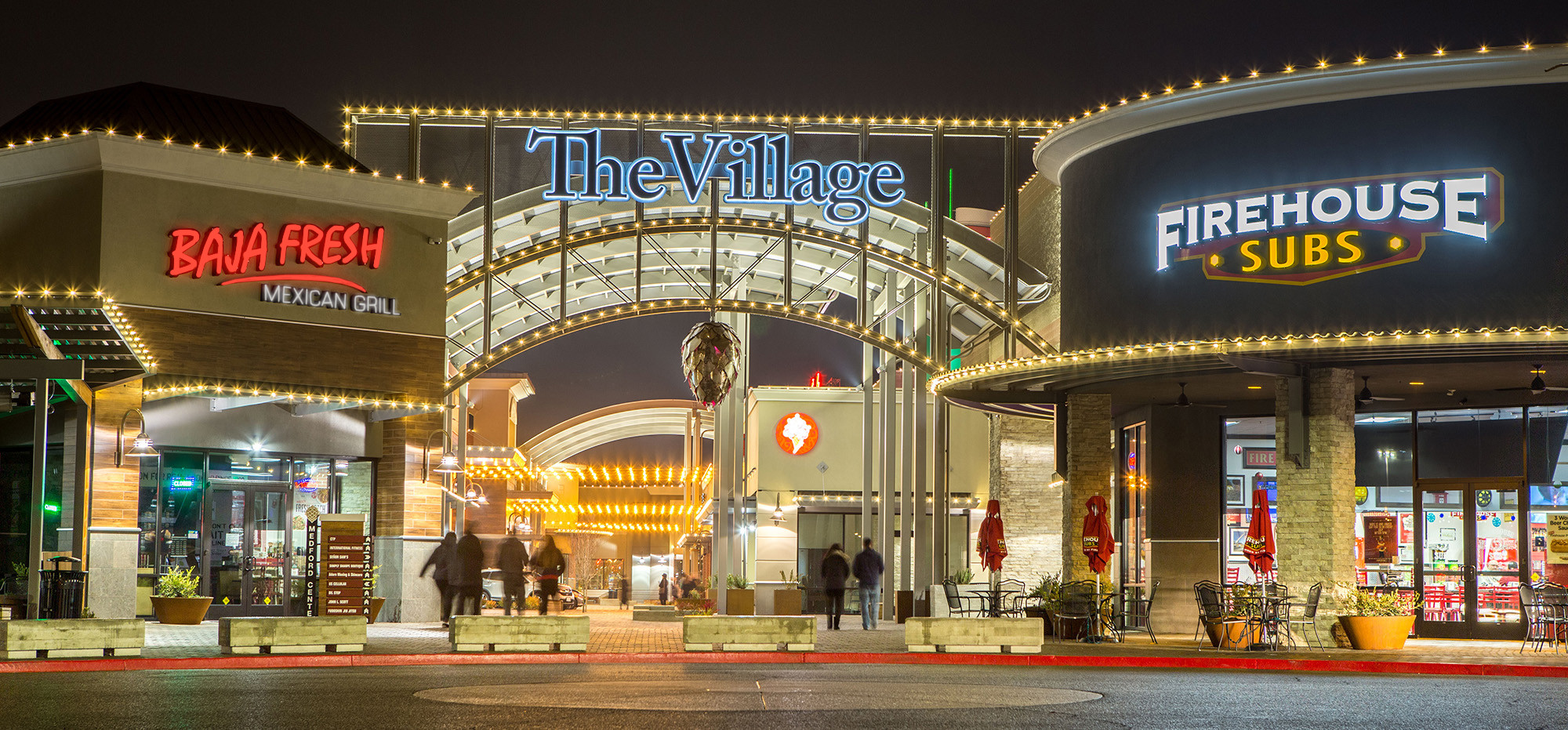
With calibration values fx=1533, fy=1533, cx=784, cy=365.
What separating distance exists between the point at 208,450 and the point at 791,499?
59.2 ft

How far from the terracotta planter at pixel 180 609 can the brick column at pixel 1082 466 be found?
13580 mm

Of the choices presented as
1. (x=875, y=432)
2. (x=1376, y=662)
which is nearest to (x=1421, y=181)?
(x=1376, y=662)

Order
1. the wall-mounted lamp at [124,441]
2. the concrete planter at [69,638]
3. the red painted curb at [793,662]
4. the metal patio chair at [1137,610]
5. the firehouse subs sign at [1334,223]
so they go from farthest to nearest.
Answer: the metal patio chair at [1137,610] → the wall-mounted lamp at [124,441] → the firehouse subs sign at [1334,223] → the red painted curb at [793,662] → the concrete planter at [69,638]

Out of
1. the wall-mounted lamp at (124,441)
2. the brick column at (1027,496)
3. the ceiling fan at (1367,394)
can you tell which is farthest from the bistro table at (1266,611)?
the wall-mounted lamp at (124,441)

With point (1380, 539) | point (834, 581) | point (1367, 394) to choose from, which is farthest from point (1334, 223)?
point (834, 581)

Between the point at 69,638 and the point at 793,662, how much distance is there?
8187 millimetres

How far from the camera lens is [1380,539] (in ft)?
80.8

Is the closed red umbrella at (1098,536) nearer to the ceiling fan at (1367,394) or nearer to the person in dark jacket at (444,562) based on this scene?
the ceiling fan at (1367,394)

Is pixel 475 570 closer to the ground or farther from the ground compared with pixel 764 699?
farther from the ground

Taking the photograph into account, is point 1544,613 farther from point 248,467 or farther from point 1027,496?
point 248,467

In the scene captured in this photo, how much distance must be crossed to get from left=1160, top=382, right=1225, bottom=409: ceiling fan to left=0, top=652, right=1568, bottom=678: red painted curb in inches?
218

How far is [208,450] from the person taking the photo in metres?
25.4

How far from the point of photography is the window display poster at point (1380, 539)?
2447 cm

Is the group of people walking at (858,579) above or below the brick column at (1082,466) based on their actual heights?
below
